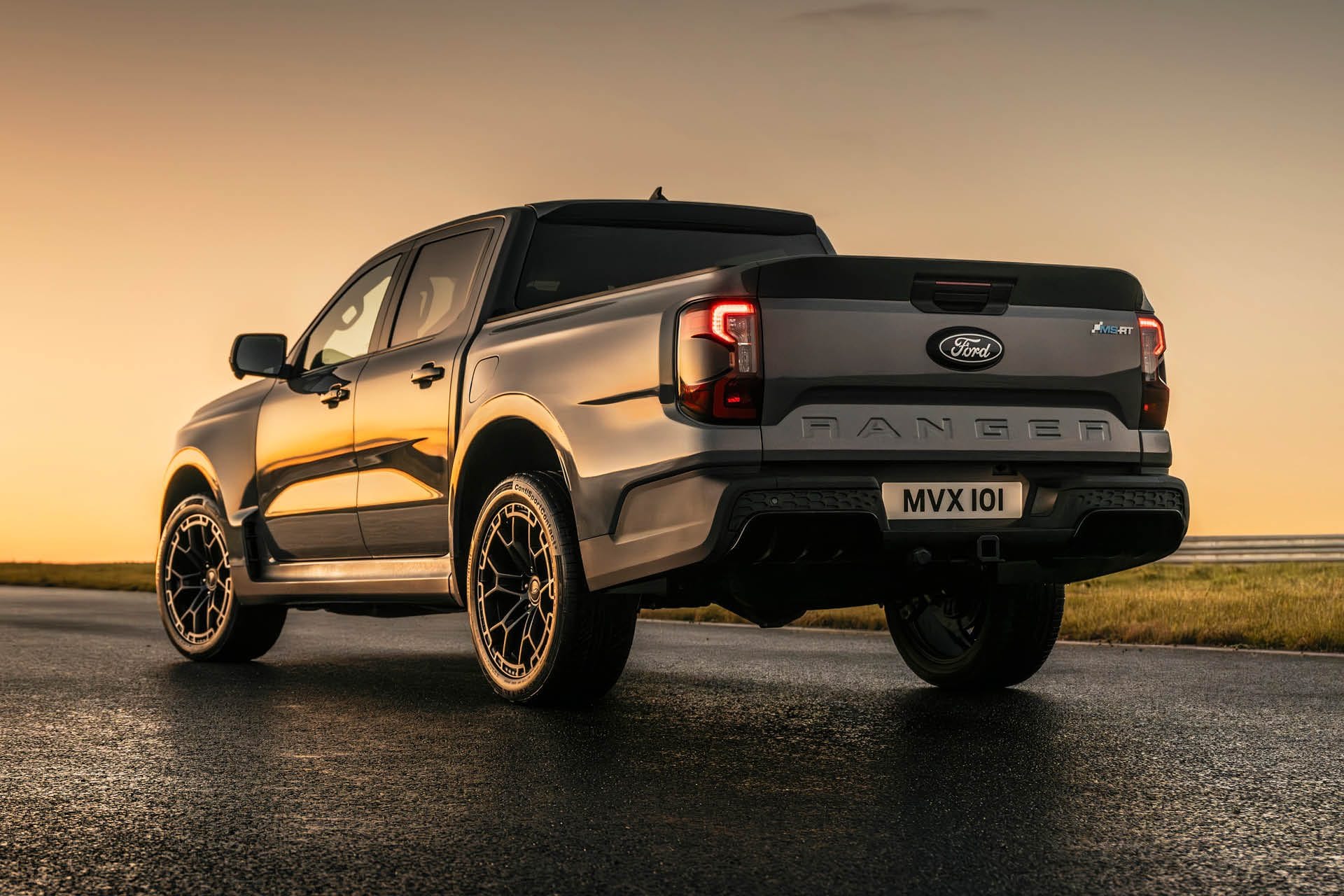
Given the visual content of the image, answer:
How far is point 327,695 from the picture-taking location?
7125 mm

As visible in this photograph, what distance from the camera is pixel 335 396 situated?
7.68m

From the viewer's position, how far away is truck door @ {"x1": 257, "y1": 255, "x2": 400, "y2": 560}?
24.8 ft

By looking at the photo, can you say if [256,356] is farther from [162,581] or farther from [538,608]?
[538,608]

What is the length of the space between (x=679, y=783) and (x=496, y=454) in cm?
235

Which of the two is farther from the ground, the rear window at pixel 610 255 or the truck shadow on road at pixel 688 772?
the rear window at pixel 610 255

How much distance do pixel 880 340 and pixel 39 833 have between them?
3127 millimetres

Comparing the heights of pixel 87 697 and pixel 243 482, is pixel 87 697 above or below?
below

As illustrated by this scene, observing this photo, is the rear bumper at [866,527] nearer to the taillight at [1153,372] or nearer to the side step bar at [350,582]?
the taillight at [1153,372]

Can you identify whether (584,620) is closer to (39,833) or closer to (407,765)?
(407,765)

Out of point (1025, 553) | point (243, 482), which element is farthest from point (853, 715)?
point (243, 482)

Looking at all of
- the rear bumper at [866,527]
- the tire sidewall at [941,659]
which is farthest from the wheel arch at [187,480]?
the tire sidewall at [941,659]

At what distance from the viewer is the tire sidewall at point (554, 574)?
606cm

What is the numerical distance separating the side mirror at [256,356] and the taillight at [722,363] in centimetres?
341

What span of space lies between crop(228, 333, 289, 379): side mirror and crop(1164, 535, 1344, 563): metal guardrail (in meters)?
18.1
